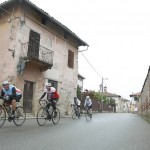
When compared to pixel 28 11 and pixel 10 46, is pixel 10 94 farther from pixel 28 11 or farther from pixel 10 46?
pixel 28 11

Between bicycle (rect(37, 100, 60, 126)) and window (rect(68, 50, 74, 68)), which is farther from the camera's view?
window (rect(68, 50, 74, 68))

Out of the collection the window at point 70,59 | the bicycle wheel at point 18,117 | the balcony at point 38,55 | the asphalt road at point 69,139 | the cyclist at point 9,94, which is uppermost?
the window at point 70,59

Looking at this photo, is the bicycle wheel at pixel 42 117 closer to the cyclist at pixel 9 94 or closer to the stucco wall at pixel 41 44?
the cyclist at pixel 9 94

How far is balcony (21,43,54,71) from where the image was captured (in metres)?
16.8

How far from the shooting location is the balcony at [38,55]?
55.1ft

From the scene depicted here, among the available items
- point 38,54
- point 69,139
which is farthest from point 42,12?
point 69,139

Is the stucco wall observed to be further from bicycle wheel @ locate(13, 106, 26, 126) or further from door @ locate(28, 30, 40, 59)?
bicycle wheel @ locate(13, 106, 26, 126)

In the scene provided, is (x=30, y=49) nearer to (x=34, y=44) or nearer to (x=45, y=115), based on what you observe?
(x=34, y=44)

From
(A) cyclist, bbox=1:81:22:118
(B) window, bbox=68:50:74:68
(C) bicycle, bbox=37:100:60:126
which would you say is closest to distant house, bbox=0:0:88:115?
(B) window, bbox=68:50:74:68

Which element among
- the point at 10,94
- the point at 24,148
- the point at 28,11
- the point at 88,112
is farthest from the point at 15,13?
the point at 24,148

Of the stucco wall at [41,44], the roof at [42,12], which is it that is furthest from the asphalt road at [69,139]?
the roof at [42,12]

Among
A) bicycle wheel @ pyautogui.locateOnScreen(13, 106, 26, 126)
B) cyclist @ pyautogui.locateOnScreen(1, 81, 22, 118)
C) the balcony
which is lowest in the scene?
bicycle wheel @ pyautogui.locateOnScreen(13, 106, 26, 126)

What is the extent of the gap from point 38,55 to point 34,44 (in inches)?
35.1

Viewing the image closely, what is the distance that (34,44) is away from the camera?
1811 cm
